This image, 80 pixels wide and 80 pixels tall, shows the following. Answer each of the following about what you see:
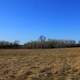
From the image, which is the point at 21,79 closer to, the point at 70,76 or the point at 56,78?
the point at 56,78

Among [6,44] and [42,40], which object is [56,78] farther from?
[42,40]

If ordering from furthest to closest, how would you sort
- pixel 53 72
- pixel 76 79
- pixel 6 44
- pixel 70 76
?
1. pixel 6 44
2. pixel 53 72
3. pixel 70 76
4. pixel 76 79

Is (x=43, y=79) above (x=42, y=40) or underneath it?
underneath

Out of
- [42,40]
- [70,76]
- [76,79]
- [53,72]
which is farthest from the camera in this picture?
[42,40]

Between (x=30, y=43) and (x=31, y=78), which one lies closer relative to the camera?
(x=31, y=78)

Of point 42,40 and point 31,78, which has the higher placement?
point 42,40

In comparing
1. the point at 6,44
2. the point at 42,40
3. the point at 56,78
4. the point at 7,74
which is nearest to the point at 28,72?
the point at 7,74

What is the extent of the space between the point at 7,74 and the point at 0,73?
459 mm

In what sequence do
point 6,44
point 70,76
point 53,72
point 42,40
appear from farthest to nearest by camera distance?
point 42,40
point 6,44
point 53,72
point 70,76

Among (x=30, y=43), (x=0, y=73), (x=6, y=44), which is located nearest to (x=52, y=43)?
(x=30, y=43)

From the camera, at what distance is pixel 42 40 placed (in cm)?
7556

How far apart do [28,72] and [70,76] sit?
2152 mm

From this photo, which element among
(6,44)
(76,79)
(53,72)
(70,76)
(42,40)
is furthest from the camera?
(42,40)

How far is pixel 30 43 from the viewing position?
232ft
